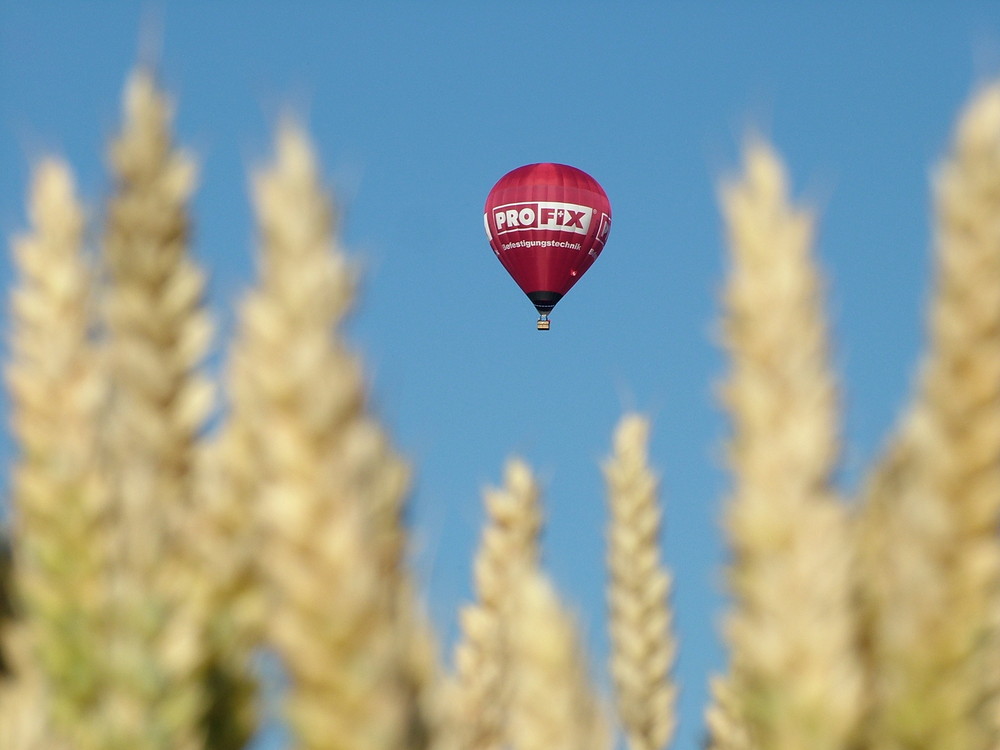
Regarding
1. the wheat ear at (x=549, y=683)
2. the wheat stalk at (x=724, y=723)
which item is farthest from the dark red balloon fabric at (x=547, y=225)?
the wheat ear at (x=549, y=683)

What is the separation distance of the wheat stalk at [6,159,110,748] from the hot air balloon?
26961 mm

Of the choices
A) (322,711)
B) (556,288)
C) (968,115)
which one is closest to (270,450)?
(322,711)

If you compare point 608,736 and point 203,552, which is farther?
point 608,736

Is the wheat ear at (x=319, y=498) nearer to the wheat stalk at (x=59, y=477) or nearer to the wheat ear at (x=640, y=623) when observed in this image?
the wheat stalk at (x=59, y=477)

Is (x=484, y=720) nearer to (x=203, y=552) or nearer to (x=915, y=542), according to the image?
(x=203, y=552)

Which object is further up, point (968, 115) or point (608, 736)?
point (968, 115)

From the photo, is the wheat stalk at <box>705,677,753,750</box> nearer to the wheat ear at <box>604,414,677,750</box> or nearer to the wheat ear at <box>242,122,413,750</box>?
the wheat ear at <box>604,414,677,750</box>

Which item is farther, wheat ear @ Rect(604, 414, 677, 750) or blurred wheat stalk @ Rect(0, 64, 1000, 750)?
wheat ear @ Rect(604, 414, 677, 750)

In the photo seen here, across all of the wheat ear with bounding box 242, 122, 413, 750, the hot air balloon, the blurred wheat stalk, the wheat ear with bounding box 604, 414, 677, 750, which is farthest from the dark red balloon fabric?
the wheat ear with bounding box 242, 122, 413, 750

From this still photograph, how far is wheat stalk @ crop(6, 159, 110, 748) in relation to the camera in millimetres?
2785

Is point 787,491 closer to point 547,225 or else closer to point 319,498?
point 319,498

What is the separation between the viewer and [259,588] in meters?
2.95

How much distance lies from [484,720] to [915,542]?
4.70 ft

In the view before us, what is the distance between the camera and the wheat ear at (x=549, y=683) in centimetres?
323
